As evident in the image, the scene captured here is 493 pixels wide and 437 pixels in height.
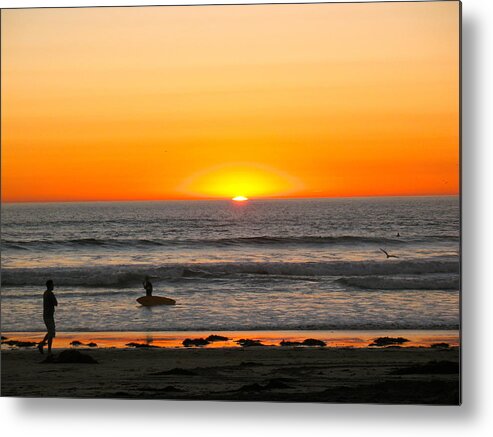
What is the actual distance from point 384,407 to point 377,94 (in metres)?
1.74

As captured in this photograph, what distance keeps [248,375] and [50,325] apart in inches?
46.3

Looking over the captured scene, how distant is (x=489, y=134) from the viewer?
565cm

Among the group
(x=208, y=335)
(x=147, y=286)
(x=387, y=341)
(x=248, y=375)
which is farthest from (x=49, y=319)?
(x=387, y=341)

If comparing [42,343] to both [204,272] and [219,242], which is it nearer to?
[204,272]

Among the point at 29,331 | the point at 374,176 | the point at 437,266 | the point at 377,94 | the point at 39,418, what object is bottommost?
the point at 39,418

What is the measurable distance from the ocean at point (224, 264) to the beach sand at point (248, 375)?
0.16 m

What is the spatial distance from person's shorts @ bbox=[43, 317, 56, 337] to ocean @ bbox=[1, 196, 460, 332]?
1.7 inches

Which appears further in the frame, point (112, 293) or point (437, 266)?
point (112, 293)

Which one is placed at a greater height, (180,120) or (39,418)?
(180,120)

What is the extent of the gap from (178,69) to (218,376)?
176 cm

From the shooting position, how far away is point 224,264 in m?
6.09

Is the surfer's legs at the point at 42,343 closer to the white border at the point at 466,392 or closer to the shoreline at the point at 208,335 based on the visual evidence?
the shoreline at the point at 208,335

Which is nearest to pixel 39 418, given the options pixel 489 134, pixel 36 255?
pixel 36 255

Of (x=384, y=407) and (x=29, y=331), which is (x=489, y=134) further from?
(x=29, y=331)
